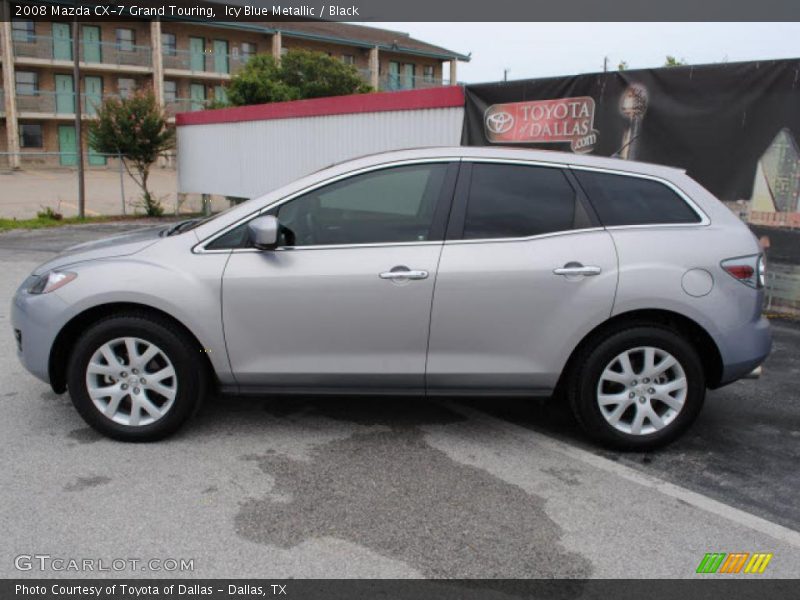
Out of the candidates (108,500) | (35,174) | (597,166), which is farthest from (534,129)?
(35,174)

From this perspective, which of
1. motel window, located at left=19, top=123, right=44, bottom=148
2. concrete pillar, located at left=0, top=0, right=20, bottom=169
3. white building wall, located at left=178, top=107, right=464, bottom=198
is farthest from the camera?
motel window, located at left=19, top=123, right=44, bottom=148

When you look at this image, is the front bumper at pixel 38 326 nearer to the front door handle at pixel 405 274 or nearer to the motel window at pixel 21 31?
the front door handle at pixel 405 274

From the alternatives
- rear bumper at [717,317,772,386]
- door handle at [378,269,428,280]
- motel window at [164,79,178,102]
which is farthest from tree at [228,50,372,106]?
rear bumper at [717,317,772,386]

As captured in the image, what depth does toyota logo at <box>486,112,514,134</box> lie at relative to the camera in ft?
31.2

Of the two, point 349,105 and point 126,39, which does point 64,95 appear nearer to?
point 126,39

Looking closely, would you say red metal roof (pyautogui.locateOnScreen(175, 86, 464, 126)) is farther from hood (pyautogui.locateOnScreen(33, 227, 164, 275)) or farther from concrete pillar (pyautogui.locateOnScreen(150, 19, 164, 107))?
concrete pillar (pyautogui.locateOnScreen(150, 19, 164, 107))

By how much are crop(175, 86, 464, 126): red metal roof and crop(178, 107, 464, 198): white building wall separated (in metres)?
0.10

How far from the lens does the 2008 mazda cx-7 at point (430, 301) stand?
159 inches

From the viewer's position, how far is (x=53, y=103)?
40.1 meters

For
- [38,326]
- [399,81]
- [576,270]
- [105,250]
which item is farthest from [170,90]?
[576,270]

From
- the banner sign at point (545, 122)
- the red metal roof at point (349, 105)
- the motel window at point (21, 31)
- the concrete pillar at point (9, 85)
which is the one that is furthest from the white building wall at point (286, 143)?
the motel window at point (21, 31)

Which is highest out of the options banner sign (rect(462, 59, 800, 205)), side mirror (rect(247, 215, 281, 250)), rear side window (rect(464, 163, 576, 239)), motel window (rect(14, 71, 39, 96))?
motel window (rect(14, 71, 39, 96))

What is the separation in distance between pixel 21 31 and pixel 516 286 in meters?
42.6

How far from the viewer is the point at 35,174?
1485 inches
